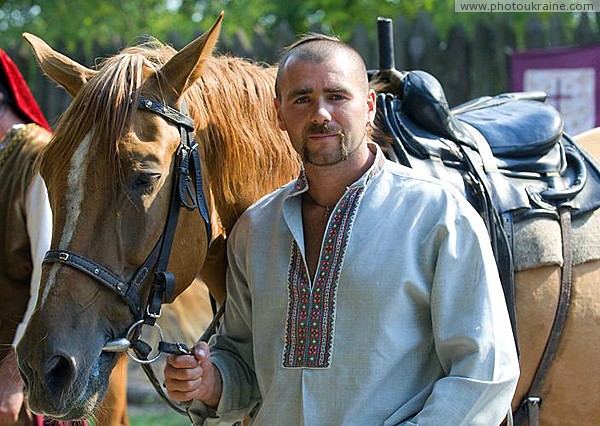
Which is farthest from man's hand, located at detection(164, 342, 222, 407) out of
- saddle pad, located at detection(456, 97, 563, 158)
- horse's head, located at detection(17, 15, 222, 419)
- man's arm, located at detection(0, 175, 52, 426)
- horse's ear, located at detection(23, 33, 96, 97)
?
saddle pad, located at detection(456, 97, 563, 158)

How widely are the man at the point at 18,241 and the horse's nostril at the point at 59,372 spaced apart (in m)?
1.04

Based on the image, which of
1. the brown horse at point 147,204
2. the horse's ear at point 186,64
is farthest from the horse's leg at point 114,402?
the horse's ear at point 186,64

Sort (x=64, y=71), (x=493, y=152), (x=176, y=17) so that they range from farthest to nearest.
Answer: (x=176, y=17)
(x=493, y=152)
(x=64, y=71)

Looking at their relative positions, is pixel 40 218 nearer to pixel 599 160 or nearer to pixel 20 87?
pixel 20 87

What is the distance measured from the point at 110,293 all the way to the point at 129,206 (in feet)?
0.72

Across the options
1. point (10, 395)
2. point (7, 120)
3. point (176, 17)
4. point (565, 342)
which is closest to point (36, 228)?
point (10, 395)

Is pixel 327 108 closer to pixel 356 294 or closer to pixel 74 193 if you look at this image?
pixel 356 294

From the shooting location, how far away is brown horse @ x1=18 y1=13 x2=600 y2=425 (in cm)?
221

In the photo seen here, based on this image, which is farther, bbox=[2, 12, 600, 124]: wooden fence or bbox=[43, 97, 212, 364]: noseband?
bbox=[2, 12, 600, 124]: wooden fence

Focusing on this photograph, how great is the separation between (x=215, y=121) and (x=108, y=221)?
53 centimetres

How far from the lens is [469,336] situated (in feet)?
6.77

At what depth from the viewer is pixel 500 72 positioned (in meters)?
6.95

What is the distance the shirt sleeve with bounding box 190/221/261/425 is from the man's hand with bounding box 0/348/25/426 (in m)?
0.96

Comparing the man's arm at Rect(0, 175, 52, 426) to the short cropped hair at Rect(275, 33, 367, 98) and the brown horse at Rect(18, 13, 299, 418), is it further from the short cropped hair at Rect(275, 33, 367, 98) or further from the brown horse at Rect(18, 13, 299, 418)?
the short cropped hair at Rect(275, 33, 367, 98)
